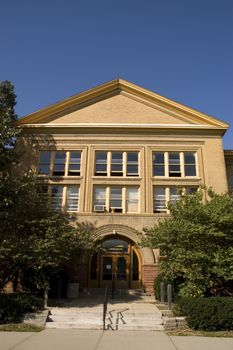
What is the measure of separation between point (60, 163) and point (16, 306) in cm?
1349

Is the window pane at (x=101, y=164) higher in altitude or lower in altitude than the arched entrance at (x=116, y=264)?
higher

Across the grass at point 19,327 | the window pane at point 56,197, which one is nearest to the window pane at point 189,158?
the window pane at point 56,197

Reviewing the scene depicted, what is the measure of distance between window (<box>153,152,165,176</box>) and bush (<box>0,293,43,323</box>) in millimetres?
13546

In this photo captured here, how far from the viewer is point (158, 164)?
25375 mm

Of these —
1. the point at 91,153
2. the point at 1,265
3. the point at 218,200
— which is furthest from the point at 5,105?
the point at 218,200

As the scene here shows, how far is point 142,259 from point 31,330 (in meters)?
11.1

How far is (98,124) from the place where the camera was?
2603 cm

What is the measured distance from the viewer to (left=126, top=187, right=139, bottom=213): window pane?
24.2m

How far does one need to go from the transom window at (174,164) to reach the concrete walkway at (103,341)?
14.3 m

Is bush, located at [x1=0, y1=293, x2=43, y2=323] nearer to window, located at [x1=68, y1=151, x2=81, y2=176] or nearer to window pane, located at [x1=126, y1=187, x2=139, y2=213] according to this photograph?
window pane, located at [x1=126, y1=187, x2=139, y2=213]

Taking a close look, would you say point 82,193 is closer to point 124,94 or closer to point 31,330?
point 124,94

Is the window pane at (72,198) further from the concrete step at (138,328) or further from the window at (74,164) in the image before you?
the concrete step at (138,328)

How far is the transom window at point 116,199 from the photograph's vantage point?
79.4ft

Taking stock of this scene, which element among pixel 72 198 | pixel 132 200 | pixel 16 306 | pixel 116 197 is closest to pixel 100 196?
pixel 116 197
